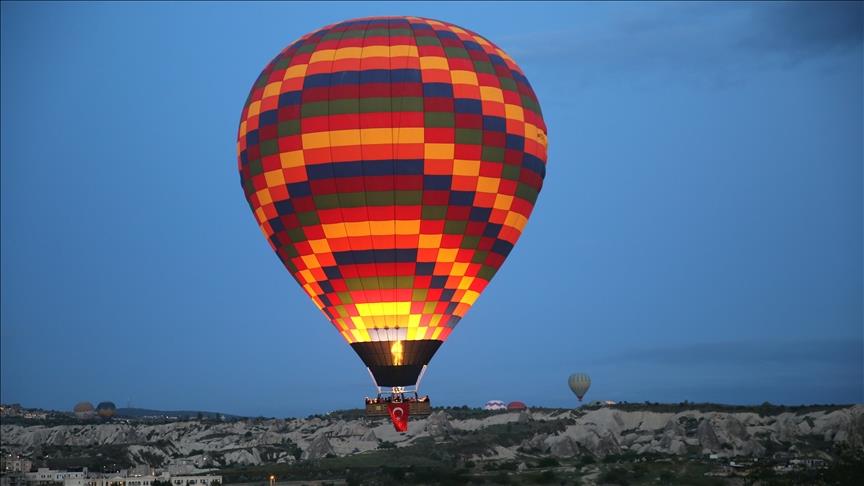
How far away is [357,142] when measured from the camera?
4091 centimetres

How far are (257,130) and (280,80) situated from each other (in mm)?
2082

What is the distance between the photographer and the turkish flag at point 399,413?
133 feet

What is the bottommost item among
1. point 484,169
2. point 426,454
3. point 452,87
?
point 426,454

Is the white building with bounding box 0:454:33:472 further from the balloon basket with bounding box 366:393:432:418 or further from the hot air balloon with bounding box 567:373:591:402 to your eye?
the balloon basket with bounding box 366:393:432:418

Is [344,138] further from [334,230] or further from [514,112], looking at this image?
[514,112]

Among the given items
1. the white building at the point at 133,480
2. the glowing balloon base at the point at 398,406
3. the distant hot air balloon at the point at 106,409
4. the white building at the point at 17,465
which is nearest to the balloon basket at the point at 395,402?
the glowing balloon base at the point at 398,406

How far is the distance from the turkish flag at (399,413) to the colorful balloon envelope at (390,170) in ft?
2.82

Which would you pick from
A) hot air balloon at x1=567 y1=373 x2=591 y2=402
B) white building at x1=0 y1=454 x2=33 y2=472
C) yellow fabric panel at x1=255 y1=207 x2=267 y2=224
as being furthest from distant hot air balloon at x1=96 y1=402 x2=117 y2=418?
yellow fabric panel at x1=255 y1=207 x2=267 y2=224

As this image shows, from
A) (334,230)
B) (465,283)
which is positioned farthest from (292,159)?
(465,283)

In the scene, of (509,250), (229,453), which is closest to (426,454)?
(229,453)

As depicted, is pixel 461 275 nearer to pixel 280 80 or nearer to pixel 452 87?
pixel 452 87

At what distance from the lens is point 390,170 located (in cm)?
4088

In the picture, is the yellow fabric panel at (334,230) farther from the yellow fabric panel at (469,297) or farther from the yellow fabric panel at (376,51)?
the yellow fabric panel at (376,51)

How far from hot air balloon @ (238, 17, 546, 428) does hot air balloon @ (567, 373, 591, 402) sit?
72020 millimetres
